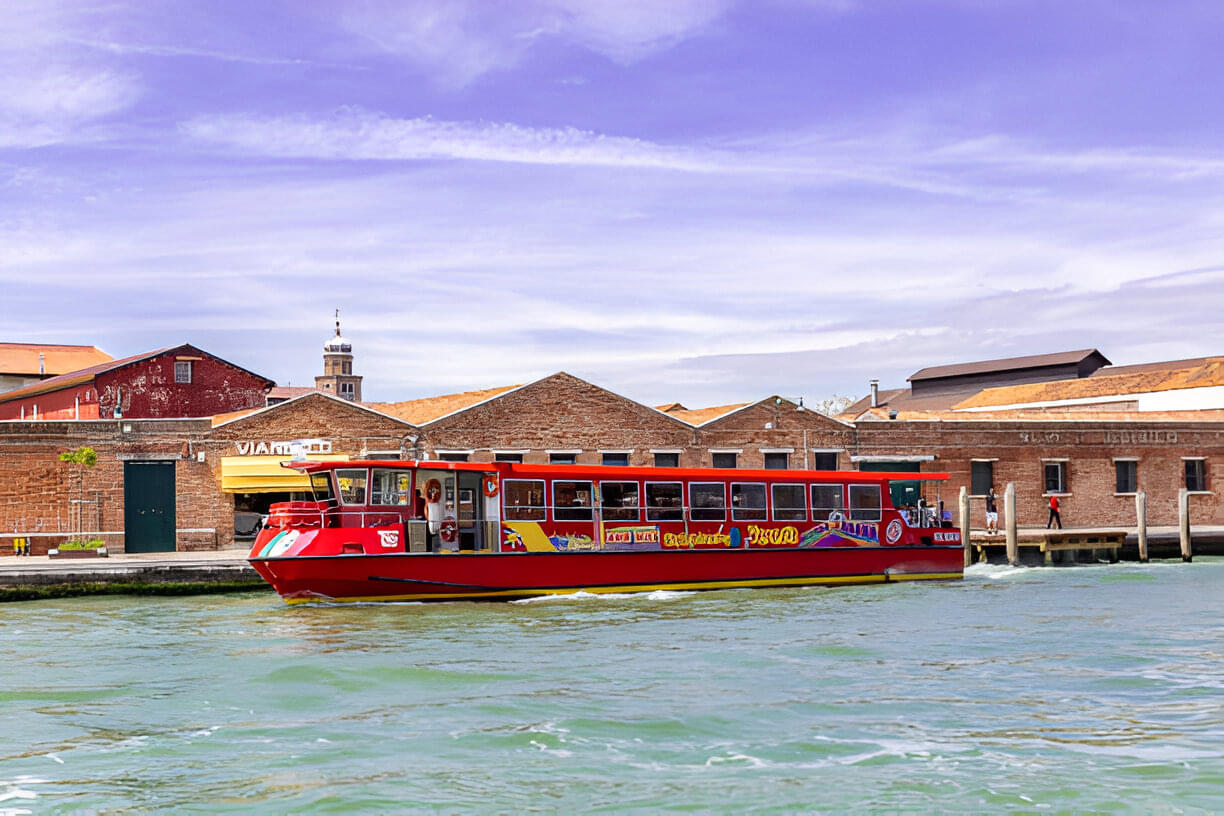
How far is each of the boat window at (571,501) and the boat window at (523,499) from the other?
30cm

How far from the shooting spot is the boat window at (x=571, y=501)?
24.5m

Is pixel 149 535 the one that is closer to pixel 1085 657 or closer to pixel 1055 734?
pixel 1085 657

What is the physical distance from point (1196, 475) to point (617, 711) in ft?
109

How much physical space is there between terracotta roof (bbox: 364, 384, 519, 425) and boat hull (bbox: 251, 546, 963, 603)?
11.5 metres

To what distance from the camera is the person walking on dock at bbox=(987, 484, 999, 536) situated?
36031 mm

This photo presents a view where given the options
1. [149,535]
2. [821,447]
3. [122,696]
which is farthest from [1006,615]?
[149,535]

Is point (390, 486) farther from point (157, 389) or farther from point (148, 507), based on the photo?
point (157, 389)

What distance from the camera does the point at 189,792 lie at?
32.6 ft

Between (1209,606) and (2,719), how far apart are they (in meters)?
18.4

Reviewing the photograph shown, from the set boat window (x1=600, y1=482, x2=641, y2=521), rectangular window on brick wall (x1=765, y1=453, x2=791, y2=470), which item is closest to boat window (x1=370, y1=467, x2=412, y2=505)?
boat window (x1=600, y1=482, x2=641, y2=521)

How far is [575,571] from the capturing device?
24156mm

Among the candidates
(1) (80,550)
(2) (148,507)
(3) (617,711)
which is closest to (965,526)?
(2) (148,507)

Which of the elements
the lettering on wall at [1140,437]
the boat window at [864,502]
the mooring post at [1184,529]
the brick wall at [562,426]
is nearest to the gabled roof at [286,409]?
the brick wall at [562,426]

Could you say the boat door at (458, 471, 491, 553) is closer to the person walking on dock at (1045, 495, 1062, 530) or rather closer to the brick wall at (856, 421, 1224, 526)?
the brick wall at (856, 421, 1224, 526)
